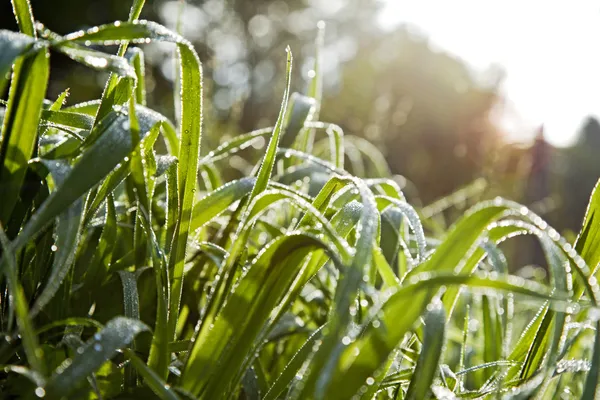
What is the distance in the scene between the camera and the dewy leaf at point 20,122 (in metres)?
0.41

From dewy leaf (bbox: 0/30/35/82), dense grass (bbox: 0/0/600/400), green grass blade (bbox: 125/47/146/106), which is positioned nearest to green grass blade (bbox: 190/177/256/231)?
dense grass (bbox: 0/0/600/400)

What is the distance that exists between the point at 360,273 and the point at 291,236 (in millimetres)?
61

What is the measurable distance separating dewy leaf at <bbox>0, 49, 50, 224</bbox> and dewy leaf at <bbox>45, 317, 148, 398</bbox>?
13 centimetres

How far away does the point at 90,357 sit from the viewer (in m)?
0.34

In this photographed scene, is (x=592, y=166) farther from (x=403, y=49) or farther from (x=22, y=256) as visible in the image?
(x=22, y=256)

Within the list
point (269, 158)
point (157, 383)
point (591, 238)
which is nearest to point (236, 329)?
point (157, 383)

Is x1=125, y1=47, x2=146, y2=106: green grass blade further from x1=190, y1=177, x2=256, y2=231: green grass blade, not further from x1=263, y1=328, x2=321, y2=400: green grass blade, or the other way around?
x1=263, y1=328, x2=321, y2=400: green grass blade

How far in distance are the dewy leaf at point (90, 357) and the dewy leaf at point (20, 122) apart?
0.43 feet

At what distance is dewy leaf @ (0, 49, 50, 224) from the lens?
0.41 meters

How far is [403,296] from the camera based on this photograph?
0.35 metres

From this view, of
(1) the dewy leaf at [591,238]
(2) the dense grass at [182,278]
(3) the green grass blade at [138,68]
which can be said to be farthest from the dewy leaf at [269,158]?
(1) the dewy leaf at [591,238]

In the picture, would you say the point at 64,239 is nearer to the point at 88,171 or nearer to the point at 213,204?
the point at 88,171

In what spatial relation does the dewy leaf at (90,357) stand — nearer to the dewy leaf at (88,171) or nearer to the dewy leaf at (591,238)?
the dewy leaf at (88,171)

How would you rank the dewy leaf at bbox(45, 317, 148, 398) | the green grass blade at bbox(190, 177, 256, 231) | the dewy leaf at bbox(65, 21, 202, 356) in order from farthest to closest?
1. the green grass blade at bbox(190, 177, 256, 231)
2. the dewy leaf at bbox(65, 21, 202, 356)
3. the dewy leaf at bbox(45, 317, 148, 398)
